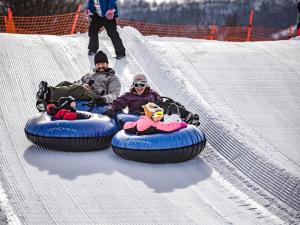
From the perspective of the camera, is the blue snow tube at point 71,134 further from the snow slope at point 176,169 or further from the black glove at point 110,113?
the black glove at point 110,113

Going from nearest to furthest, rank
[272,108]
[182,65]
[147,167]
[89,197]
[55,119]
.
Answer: [89,197], [147,167], [55,119], [272,108], [182,65]

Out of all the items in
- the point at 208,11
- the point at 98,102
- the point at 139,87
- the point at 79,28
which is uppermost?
the point at 139,87

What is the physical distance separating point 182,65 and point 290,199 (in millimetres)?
3813

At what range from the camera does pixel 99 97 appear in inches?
206

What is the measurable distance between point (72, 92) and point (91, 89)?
0.32 metres

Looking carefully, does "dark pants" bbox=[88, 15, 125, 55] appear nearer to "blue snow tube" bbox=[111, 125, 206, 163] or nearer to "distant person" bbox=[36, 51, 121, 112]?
"distant person" bbox=[36, 51, 121, 112]

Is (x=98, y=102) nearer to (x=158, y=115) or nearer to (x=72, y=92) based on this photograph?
(x=72, y=92)

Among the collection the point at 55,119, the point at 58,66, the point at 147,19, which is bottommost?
the point at 147,19

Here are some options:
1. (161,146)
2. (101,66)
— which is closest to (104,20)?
(101,66)

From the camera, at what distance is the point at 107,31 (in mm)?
7781

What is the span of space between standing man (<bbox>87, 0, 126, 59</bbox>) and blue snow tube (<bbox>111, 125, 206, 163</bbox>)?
3801 mm

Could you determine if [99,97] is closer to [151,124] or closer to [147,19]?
[151,124]

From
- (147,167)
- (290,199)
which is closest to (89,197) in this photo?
(147,167)

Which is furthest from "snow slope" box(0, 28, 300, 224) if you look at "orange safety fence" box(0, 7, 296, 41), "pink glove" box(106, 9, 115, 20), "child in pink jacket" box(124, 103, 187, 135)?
"orange safety fence" box(0, 7, 296, 41)
